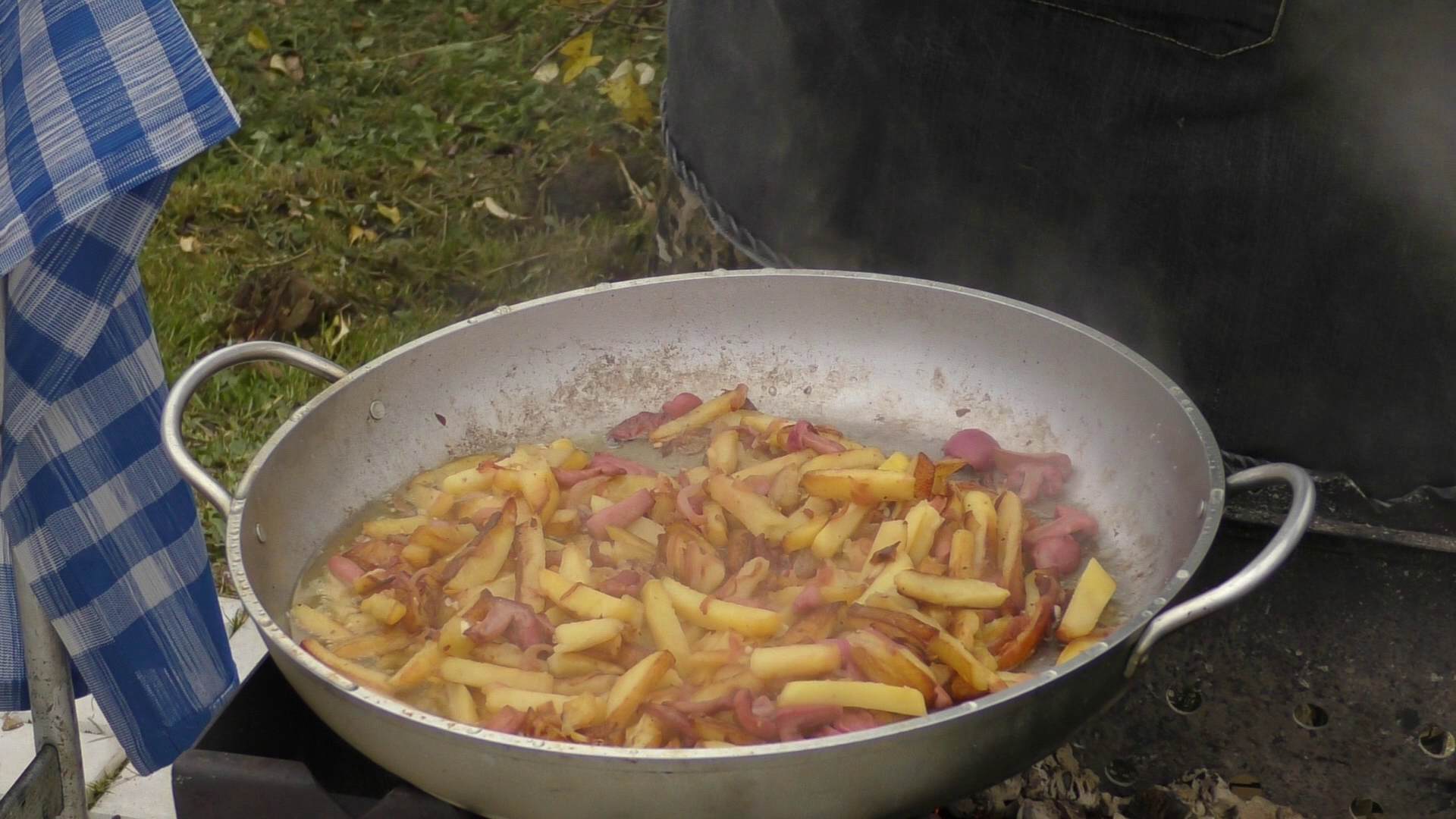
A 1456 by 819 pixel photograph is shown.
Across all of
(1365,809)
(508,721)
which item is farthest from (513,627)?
(1365,809)

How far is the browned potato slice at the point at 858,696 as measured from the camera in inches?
52.8

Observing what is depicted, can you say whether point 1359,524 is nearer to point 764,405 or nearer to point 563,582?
point 764,405

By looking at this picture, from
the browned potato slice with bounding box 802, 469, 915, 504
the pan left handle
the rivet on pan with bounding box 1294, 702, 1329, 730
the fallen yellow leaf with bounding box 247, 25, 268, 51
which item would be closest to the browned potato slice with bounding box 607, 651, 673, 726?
the browned potato slice with bounding box 802, 469, 915, 504

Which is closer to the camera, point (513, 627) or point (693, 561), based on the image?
point (513, 627)

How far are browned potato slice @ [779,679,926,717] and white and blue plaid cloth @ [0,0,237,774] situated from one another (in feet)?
3.56

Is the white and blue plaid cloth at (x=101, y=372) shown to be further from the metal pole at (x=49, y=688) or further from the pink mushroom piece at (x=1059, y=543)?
the pink mushroom piece at (x=1059, y=543)

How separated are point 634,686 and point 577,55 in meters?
4.35

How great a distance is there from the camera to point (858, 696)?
1348 mm

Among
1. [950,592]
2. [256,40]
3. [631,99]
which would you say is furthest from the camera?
[256,40]

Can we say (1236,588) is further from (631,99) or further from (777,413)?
(631,99)

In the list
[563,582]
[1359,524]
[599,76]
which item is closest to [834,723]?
[563,582]

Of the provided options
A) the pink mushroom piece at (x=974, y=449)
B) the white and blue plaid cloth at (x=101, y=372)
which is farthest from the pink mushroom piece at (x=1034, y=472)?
the white and blue plaid cloth at (x=101, y=372)

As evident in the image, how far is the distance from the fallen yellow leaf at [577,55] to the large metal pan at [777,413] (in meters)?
3.04

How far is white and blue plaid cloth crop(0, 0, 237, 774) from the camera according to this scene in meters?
1.68
